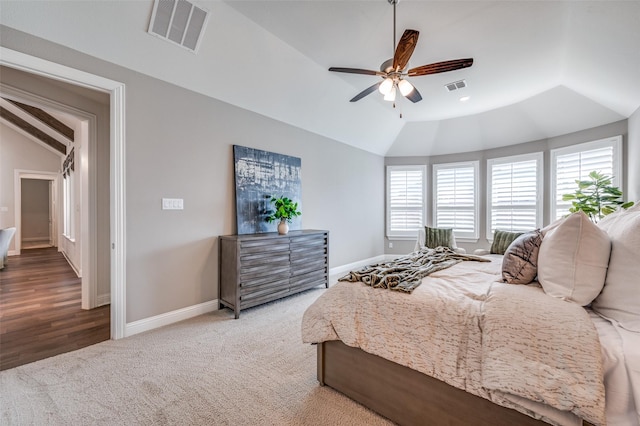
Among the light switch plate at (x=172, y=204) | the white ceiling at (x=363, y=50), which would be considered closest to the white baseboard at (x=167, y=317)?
the light switch plate at (x=172, y=204)

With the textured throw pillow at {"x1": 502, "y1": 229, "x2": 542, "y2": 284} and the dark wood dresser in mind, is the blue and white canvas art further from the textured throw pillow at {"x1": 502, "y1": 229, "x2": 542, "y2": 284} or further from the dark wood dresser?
the textured throw pillow at {"x1": 502, "y1": 229, "x2": 542, "y2": 284}

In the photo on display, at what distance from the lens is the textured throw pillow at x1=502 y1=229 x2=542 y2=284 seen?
5.48 feet

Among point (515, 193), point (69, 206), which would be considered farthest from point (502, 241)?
point (69, 206)

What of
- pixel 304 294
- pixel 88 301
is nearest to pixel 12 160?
pixel 88 301

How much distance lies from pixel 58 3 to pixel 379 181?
5622 mm

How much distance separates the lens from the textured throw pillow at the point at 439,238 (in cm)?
469


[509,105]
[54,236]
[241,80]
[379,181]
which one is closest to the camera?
[241,80]

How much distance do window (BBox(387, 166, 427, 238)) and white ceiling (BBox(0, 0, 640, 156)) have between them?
199cm

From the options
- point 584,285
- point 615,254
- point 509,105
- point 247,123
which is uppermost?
point 509,105

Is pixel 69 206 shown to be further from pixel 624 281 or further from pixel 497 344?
pixel 624 281

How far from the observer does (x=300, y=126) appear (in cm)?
435

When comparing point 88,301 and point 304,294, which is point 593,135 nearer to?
point 304,294

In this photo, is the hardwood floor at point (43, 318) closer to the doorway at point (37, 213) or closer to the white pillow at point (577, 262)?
the white pillow at point (577, 262)

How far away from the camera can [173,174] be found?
2928 mm
